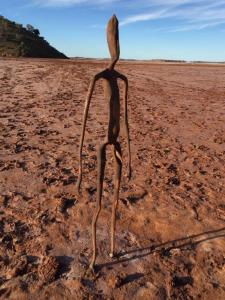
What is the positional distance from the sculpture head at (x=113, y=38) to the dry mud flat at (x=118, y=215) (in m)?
1.97

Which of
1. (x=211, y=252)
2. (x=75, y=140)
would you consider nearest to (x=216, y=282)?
(x=211, y=252)

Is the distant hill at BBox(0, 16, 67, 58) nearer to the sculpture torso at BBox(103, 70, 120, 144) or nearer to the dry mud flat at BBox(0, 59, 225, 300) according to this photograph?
the dry mud flat at BBox(0, 59, 225, 300)

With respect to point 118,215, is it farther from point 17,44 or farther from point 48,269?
point 17,44

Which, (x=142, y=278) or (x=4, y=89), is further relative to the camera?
(x=4, y=89)

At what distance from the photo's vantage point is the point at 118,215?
4480mm

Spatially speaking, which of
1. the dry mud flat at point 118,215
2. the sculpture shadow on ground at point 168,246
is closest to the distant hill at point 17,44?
the dry mud flat at point 118,215

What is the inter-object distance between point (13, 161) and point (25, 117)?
11.1 ft

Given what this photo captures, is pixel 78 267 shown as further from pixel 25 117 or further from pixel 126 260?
pixel 25 117

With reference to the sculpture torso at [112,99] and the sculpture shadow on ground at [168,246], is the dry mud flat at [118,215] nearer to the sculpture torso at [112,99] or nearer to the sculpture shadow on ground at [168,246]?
the sculpture shadow on ground at [168,246]

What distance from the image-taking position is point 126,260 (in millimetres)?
3654

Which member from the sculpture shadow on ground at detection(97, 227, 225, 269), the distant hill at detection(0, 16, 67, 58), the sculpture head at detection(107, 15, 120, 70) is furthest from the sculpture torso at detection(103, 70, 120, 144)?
the distant hill at detection(0, 16, 67, 58)

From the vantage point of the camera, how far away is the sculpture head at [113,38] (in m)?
2.72

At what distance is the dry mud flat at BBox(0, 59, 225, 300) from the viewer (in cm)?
333

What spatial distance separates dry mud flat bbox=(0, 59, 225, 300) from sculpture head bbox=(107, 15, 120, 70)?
77.5 inches
